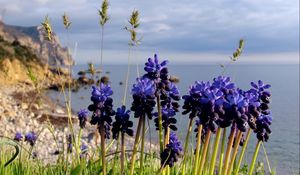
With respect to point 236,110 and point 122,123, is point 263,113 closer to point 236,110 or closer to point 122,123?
point 236,110

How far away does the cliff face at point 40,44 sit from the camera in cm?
489

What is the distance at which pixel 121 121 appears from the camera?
3119mm

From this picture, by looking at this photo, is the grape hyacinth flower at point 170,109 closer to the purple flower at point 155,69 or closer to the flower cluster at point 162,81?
the flower cluster at point 162,81

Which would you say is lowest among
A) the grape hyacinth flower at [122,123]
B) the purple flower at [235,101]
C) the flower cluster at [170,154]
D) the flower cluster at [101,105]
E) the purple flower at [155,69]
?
the flower cluster at [170,154]

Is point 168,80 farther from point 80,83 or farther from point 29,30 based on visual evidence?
point 29,30

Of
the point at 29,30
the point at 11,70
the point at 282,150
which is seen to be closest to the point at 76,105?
the point at 11,70

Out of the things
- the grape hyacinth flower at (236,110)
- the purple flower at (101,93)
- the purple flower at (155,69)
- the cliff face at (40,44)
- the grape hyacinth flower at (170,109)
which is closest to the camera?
the grape hyacinth flower at (236,110)

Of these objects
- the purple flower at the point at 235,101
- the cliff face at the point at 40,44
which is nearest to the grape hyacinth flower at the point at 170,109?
the purple flower at the point at 235,101

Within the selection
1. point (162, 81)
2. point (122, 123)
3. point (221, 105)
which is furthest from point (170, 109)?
point (221, 105)

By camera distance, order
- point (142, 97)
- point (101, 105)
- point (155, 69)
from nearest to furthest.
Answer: point (142, 97)
point (101, 105)
point (155, 69)

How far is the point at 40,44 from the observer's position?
19.2 meters

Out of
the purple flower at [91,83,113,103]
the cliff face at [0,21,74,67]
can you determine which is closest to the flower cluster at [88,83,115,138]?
the purple flower at [91,83,113,103]

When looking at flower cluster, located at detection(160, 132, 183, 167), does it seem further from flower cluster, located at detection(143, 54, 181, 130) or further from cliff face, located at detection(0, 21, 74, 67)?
cliff face, located at detection(0, 21, 74, 67)

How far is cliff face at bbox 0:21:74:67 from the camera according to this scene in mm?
4891
